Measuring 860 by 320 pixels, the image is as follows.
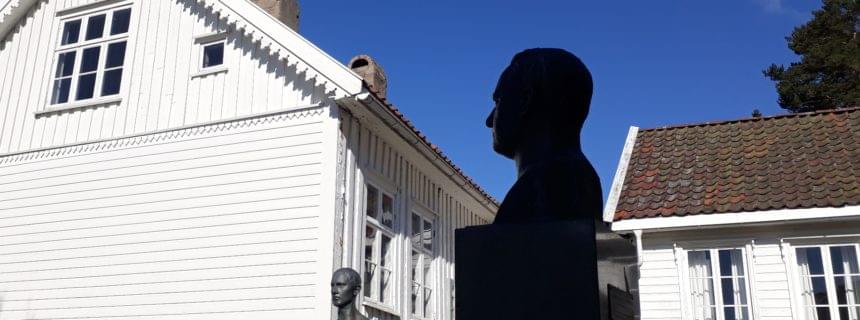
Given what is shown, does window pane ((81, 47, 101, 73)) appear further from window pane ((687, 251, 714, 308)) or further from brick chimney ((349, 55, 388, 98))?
window pane ((687, 251, 714, 308))

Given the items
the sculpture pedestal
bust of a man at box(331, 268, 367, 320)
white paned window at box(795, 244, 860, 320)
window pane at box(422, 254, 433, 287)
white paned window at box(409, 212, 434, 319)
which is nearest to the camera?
the sculpture pedestal

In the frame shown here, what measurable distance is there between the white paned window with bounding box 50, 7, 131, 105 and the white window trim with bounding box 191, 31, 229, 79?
4.87 ft

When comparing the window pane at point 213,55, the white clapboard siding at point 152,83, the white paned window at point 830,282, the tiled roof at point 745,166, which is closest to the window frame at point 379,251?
the white clapboard siding at point 152,83

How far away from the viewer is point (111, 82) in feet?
41.8

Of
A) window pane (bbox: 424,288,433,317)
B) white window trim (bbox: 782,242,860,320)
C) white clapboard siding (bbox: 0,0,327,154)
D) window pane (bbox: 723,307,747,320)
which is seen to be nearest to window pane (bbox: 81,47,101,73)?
white clapboard siding (bbox: 0,0,327,154)

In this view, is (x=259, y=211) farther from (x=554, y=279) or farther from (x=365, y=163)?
(x=554, y=279)

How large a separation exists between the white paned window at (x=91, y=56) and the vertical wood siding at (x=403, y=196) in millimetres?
4234

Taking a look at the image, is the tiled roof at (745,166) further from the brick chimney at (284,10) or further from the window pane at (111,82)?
the window pane at (111,82)

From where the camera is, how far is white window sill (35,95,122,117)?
12344 millimetres

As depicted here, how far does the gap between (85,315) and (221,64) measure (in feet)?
13.5

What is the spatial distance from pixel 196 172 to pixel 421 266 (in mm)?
4079

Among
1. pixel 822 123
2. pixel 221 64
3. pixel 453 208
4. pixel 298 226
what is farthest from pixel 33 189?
pixel 822 123

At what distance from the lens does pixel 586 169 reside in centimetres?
378

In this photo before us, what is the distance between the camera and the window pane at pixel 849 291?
10.9 metres
